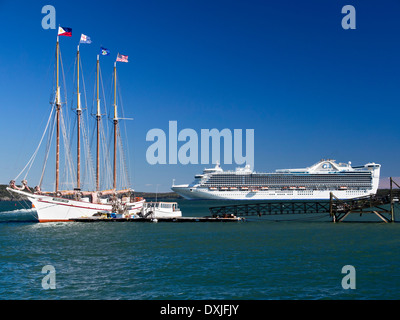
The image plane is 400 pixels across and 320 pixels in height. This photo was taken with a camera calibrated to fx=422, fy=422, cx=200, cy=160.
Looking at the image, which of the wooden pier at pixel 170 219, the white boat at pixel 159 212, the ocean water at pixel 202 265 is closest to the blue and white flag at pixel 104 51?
the white boat at pixel 159 212

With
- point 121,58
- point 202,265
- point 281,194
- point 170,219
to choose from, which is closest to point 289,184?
point 281,194

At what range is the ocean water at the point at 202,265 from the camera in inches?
789

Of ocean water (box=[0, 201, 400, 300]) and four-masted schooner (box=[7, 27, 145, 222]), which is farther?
four-masted schooner (box=[7, 27, 145, 222])

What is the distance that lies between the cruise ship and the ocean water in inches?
5024

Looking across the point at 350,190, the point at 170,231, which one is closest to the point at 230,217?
the point at 170,231

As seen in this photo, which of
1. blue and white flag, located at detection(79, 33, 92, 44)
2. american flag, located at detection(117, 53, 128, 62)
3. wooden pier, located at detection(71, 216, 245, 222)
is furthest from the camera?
american flag, located at detection(117, 53, 128, 62)

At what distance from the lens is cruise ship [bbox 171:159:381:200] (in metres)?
171

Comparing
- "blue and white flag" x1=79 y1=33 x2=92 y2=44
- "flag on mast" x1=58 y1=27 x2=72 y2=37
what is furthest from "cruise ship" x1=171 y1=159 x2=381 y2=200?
"flag on mast" x1=58 y1=27 x2=72 y2=37

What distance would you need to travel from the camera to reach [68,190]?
6775 cm

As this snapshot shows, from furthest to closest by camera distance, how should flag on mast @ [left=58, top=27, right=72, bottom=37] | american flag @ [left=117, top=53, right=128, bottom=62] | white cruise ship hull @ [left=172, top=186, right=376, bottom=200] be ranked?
white cruise ship hull @ [left=172, top=186, right=376, bottom=200] < american flag @ [left=117, top=53, right=128, bottom=62] < flag on mast @ [left=58, top=27, right=72, bottom=37]

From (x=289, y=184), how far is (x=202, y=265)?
149082mm

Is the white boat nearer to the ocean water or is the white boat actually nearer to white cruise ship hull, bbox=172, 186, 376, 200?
the ocean water

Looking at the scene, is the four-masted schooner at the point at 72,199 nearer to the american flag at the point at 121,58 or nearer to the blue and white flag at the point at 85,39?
the blue and white flag at the point at 85,39
